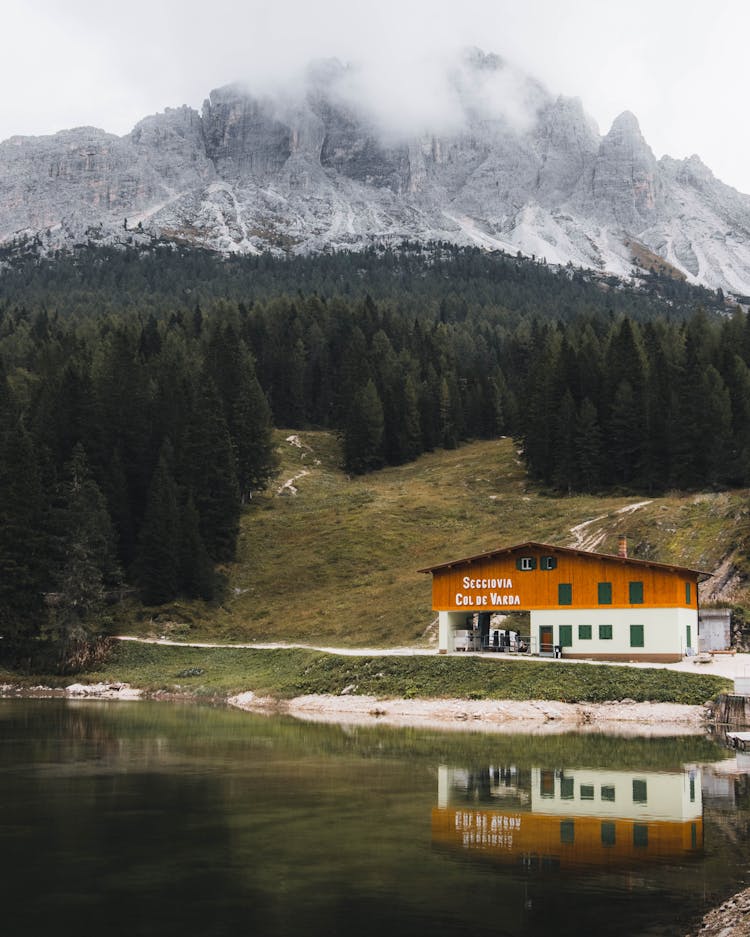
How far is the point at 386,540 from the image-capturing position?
330 ft

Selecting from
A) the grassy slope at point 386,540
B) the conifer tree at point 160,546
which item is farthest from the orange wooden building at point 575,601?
the conifer tree at point 160,546

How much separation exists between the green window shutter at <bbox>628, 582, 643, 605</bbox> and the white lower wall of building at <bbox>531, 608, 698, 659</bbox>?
506mm

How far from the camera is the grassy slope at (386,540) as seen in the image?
8138cm

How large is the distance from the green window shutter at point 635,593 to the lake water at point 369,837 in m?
20.7

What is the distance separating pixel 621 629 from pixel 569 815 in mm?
37943

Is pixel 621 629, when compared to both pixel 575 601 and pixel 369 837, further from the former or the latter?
pixel 369 837

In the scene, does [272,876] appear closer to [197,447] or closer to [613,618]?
[613,618]

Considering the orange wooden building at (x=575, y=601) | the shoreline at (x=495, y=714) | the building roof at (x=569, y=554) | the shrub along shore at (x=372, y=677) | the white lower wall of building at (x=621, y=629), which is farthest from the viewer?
the building roof at (x=569, y=554)

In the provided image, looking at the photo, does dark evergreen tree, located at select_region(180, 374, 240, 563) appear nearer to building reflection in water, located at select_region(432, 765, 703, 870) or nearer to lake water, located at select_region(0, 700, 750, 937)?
lake water, located at select_region(0, 700, 750, 937)

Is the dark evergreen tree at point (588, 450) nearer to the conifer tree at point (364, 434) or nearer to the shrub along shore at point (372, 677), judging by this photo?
the conifer tree at point (364, 434)

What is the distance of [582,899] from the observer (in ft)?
62.5

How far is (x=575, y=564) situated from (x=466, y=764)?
30987 millimetres

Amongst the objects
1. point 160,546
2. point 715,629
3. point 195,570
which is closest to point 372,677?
point 715,629

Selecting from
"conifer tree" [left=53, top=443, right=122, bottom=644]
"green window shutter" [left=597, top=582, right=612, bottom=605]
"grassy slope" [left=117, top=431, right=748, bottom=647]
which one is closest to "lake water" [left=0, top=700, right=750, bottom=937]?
"green window shutter" [left=597, top=582, right=612, bottom=605]
